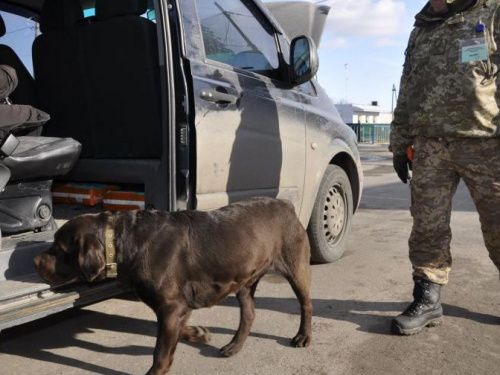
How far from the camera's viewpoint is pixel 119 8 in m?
3.59

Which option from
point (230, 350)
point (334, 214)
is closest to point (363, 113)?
point (334, 214)

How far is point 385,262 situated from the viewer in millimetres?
4969

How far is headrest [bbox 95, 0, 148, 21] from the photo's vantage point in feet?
11.6

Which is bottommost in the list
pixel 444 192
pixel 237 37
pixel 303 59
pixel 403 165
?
pixel 444 192

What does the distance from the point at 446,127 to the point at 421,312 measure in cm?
120

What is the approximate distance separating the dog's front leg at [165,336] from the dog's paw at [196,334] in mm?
585

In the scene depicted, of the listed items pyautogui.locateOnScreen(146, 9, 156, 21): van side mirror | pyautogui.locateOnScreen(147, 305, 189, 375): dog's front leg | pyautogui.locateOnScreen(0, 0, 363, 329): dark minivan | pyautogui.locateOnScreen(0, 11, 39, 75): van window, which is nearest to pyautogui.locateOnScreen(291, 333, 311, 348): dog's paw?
pyautogui.locateOnScreen(147, 305, 189, 375): dog's front leg

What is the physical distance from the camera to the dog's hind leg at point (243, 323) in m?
3.04

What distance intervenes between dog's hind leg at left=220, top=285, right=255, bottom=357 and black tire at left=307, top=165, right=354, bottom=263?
1.57 metres

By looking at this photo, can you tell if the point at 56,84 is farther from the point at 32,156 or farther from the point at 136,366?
the point at 136,366

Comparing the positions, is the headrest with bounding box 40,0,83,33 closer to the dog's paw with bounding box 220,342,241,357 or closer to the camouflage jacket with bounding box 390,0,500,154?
the camouflage jacket with bounding box 390,0,500,154

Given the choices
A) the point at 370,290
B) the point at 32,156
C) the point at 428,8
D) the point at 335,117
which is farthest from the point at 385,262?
the point at 32,156

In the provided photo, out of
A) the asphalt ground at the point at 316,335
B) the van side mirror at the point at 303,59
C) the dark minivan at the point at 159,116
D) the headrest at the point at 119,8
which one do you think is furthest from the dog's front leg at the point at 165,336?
the van side mirror at the point at 303,59

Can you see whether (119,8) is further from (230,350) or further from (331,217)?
A: (331,217)
